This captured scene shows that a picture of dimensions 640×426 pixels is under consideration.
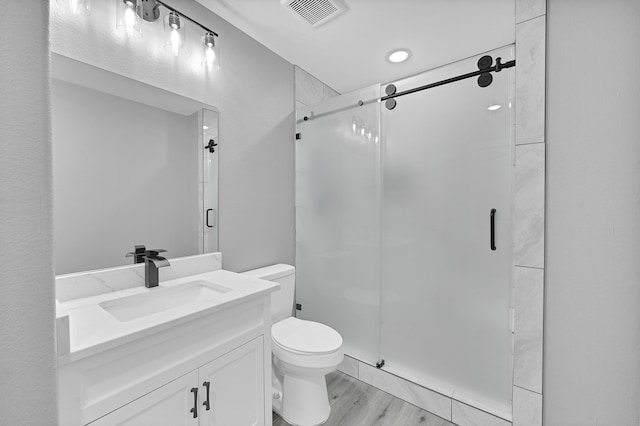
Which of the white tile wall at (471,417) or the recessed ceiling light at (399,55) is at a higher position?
the recessed ceiling light at (399,55)

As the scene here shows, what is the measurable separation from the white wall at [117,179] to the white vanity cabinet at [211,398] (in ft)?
2.02

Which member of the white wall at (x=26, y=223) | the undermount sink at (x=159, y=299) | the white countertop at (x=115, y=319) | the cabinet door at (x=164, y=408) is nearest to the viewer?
the white wall at (x=26, y=223)

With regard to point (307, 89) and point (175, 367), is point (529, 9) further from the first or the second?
point (175, 367)

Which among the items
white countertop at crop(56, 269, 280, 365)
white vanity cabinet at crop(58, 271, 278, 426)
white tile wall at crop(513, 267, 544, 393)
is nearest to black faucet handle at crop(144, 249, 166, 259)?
white countertop at crop(56, 269, 280, 365)

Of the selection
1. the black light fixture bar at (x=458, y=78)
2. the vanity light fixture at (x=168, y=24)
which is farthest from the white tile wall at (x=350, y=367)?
the vanity light fixture at (x=168, y=24)

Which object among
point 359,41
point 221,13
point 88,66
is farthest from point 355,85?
point 88,66

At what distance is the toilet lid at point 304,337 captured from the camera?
1519 mm

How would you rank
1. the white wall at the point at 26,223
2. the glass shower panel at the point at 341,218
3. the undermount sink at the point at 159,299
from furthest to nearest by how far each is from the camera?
the glass shower panel at the point at 341,218, the undermount sink at the point at 159,299, the white wall at the point at 26,223

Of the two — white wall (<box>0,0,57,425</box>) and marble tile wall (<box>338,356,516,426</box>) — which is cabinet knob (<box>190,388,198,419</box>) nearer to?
white wall (<box>0,0,57,425</box>)

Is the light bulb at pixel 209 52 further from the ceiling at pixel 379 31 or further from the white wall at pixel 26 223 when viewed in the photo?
the white wall at pixel 26 223

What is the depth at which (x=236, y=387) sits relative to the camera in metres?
1.18

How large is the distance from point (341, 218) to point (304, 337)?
2.93 ft

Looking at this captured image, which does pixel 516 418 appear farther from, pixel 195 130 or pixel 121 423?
pixel 195 130

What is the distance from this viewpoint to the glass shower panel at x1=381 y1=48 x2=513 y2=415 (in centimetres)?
153
